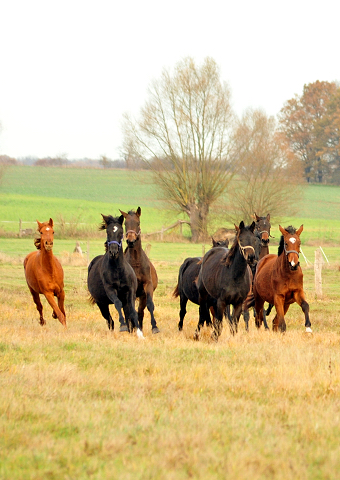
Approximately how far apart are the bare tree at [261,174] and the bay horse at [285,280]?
29.4 m

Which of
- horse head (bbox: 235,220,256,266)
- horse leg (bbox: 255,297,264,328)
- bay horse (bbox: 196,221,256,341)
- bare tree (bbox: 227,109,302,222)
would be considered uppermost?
bare tree (bbox: 227,109,302,222)

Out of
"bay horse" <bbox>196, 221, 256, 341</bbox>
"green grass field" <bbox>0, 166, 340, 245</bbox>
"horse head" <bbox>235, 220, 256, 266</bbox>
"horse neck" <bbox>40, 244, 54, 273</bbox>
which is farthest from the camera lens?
"green grass field" <bbox>0, 166, 340, 245</bbox>

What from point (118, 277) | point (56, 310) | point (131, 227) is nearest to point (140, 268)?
point (131, 227)

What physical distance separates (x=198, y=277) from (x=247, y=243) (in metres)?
1.82

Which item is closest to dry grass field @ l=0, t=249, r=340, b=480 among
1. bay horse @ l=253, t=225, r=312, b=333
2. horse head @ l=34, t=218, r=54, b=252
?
bay horse @ l=253, t=225, r=312, b=333

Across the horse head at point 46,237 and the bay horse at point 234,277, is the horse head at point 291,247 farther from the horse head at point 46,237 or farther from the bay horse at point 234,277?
the horse head at point 46,237

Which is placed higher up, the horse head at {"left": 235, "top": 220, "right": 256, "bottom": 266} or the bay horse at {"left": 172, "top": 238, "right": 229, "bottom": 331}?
the horse head at {"left": 235, "top": 220, "right": 256, "bottom": 266}

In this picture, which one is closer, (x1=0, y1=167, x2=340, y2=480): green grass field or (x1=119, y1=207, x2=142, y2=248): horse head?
(x1=0, y1=167, x2=340, y2=480): green grass field

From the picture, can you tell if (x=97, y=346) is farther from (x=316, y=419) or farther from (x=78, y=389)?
(x=316, y=419)

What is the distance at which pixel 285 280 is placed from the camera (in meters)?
10.1

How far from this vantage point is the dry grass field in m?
3.84

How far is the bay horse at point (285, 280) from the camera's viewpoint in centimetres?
984

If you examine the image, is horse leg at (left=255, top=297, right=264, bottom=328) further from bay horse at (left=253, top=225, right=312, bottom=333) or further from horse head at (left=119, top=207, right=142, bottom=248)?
horse head at (left=119, top=207, right=142, bottom=248)

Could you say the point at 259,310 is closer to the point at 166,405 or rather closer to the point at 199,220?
the point at 166,405
